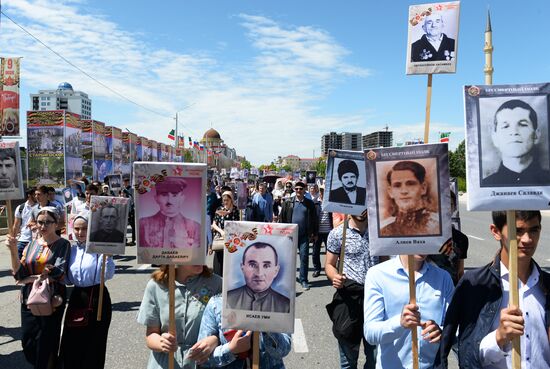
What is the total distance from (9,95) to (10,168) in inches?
782

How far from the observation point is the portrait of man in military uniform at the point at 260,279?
2.86 meters

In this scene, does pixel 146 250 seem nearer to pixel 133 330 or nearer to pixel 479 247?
pixel 133 330

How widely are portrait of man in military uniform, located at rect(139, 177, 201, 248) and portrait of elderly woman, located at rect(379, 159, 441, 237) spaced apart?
48.3 inches

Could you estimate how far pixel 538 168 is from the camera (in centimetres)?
241

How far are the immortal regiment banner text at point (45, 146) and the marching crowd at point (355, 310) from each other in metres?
20.1

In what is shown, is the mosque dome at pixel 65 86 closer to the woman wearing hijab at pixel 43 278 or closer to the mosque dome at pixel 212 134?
the mosque dome at pixel 212 134

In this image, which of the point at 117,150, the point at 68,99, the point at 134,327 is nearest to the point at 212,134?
the point at 68,99

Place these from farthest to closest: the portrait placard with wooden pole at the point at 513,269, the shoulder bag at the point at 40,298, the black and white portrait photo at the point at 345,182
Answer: the black and white portrait photo at the point at 345,182 < the shoulder bag at the point at 40,298 < the portrait placard with wooden pole at the point at 513,269

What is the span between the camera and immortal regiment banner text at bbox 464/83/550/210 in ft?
7.84

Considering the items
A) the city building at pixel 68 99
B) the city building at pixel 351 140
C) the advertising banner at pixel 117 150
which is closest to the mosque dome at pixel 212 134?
the city building at pixel 68 99

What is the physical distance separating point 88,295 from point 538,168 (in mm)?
3917

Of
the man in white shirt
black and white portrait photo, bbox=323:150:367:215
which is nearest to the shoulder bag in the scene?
black and white portrait photo, bbox=323:150:367:215

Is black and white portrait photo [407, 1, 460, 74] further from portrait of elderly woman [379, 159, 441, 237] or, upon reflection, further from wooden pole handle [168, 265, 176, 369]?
wooden pole handle [168, 265, 176, 369]

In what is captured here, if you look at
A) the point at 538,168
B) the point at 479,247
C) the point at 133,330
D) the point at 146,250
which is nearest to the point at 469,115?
the point at 538,168
